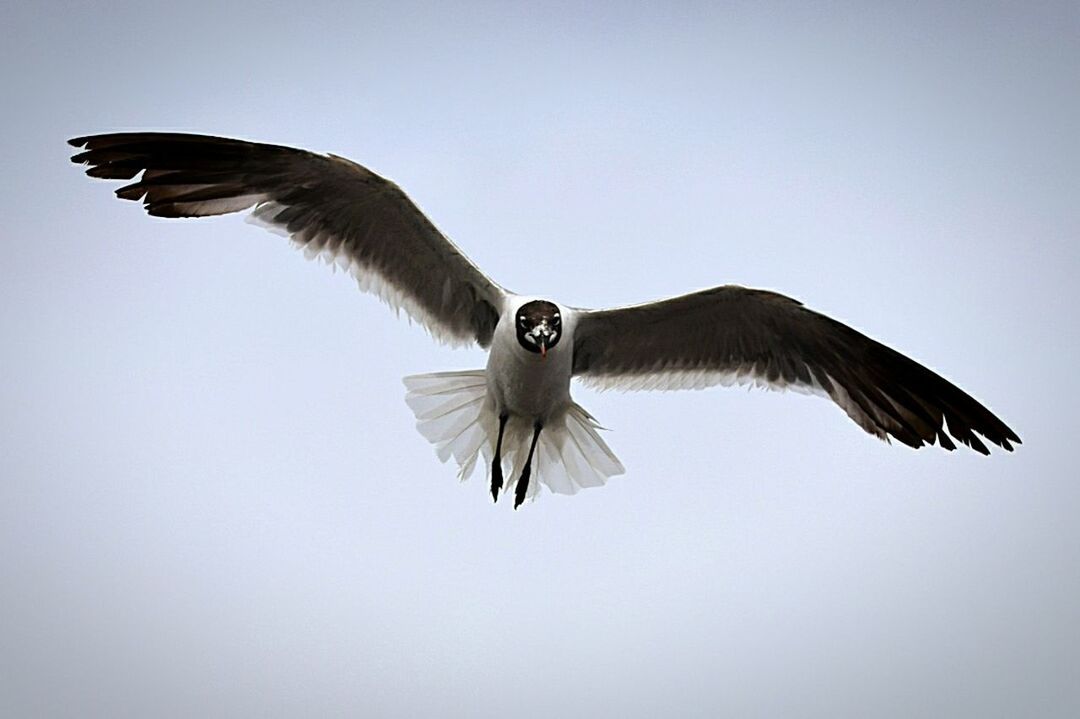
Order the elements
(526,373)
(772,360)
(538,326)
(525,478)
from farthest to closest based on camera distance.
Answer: (772,360) < (525,478) < (526,373) < (538,326)

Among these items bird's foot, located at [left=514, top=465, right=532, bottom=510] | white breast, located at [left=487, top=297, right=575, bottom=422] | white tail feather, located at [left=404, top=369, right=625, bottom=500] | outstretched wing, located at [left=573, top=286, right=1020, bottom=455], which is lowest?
bird's foot, located at [left=514, top=465, right=532, bottom=510]

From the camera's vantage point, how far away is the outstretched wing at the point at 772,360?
4.02m

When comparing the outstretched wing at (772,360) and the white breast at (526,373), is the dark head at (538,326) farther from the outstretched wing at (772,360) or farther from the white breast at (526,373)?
the outstretched wing at (772,360)

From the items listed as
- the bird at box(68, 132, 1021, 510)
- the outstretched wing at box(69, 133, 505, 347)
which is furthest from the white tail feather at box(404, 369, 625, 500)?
the outstretched wing at box(69, 133, 505, 347)

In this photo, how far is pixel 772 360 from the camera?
13.9 feet

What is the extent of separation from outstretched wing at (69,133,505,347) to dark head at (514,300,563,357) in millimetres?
284

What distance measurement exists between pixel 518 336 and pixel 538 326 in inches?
3.1

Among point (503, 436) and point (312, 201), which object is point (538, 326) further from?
point (312, 201)

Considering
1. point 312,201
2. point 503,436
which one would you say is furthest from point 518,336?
point 312,201

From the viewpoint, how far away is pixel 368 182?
3.73 m

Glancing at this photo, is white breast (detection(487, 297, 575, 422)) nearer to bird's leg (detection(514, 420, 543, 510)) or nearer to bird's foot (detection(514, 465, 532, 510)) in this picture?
bird's leg (detection(514, 420, 543, 510))

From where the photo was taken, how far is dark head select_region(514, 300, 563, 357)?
145 inches

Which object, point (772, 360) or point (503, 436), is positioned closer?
point (503, 436)

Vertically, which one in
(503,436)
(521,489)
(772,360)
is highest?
(772,360)
